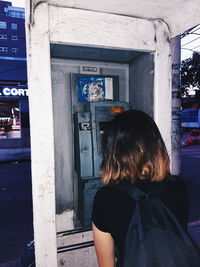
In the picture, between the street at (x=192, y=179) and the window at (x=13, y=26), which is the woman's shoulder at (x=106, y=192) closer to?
the street at (x=192, y=179)

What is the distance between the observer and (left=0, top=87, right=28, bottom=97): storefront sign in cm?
1083

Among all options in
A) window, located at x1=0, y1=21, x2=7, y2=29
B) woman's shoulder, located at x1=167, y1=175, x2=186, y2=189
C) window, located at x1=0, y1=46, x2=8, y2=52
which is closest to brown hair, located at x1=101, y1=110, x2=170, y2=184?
woman's shoulder, located at x1=167, y1=175, x2=186, y2=189

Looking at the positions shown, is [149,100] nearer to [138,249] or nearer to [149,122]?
[149,122]

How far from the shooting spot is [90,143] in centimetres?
252

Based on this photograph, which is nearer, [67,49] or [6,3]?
[67,49]

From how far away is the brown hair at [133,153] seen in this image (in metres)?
1.14

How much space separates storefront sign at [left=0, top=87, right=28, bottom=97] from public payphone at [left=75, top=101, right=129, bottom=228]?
943cm

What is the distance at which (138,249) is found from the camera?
3.19ft

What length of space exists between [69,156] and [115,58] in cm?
123

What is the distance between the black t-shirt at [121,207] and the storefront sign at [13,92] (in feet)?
35.7

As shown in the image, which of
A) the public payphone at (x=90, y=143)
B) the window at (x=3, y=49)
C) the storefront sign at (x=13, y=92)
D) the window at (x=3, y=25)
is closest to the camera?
the public payphone at (x=90, y=143)

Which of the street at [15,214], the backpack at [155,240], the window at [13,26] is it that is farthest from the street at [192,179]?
the window at [13,26]

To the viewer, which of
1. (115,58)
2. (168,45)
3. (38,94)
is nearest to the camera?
(38,94)

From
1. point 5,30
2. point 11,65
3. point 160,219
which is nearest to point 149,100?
point 160,219
